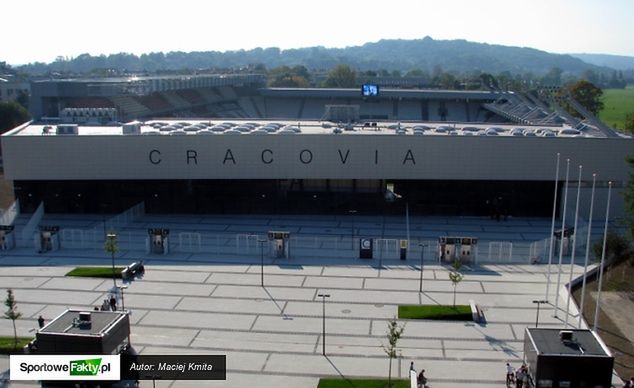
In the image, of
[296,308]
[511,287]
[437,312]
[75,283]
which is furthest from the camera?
[75,283]

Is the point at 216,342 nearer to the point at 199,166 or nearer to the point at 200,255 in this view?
the point at 200,255

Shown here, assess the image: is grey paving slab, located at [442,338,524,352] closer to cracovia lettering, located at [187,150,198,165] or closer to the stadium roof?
the stadium roof

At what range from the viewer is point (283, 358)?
23219 millimetres

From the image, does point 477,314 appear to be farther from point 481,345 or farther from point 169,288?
point 169,288

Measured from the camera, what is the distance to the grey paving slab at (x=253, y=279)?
31.9 metres

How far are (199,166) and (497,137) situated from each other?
69.0 feet

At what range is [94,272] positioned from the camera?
33094 millimetres

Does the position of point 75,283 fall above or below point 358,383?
below

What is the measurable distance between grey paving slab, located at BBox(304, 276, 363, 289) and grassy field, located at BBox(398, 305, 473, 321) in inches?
155

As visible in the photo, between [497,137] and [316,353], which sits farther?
[497,137]

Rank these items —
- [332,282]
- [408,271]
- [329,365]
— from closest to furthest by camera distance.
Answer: [329,365] → [332,282] → [408,271]

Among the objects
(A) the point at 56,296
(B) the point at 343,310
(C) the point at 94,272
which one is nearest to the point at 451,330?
(B) the point at 343,310

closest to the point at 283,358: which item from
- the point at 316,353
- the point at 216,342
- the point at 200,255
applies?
the point at 316,353

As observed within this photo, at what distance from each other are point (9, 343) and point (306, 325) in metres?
11.8
